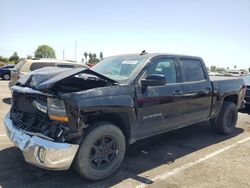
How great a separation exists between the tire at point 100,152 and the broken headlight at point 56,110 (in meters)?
0.40

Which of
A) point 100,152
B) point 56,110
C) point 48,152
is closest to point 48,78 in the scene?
point 56,110

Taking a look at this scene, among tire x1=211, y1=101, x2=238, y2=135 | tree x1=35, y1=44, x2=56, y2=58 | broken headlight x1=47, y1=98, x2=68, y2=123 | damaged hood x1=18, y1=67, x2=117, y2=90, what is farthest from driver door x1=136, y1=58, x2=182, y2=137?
tree x1=35, y1=44, x2=56, y2=58

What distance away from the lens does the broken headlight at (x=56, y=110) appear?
3473mm

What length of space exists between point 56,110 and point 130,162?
176 cm

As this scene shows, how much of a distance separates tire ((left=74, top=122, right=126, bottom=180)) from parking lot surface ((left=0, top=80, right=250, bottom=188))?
156 millimetres

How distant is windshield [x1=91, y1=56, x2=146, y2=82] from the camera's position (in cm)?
451

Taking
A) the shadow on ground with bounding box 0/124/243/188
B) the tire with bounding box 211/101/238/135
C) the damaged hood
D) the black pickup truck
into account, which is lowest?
the shadow on ground with bounding box 0/124/243/188

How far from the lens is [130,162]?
4.63 meters

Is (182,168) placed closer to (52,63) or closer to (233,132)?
(233,132)

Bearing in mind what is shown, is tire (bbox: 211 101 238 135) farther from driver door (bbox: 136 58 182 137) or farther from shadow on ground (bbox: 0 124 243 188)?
driver door (bbox: 136 58 182 137)

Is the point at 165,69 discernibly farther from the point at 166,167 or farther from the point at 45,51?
the point at 45,51

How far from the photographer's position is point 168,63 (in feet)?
16.6

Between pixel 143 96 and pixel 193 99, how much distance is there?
153 centimetres

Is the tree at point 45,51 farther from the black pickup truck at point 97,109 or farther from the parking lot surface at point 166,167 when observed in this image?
the black pickup truck at point 97,109
